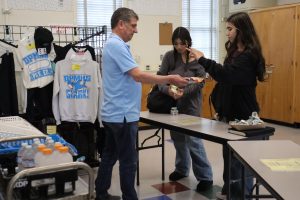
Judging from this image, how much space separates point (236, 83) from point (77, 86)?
1519 mm

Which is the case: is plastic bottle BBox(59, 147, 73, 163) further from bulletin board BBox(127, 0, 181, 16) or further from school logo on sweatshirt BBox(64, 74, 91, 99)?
bulletin board BBox(127, 0, 181, 16)

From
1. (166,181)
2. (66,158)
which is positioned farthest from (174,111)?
(66,158)

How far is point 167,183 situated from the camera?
11.0 ft

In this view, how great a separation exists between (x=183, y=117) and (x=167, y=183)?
29.3 inches

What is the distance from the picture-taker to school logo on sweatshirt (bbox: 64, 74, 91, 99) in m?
3.28

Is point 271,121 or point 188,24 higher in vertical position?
→ point 188,24

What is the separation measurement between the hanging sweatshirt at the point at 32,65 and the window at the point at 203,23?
369cm

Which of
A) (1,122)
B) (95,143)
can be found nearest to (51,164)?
(1,122)

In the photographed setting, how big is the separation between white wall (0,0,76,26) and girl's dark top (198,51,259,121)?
3.26 metres

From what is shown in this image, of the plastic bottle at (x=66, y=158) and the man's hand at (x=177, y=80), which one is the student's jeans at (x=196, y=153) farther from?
the plastic bottle at (x=66, y=158)

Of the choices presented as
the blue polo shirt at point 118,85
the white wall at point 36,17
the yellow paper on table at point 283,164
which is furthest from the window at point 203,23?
the yellow paper on table at point 283,164

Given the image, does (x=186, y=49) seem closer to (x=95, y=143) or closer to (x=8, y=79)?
(x=95, y=143)

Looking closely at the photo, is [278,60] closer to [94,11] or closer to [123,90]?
[94,11]

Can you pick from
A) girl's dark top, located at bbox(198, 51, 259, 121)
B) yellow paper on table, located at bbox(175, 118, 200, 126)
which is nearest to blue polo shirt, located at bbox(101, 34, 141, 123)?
yellow paper on table, located at bbox(175, 118, 200, 126)
